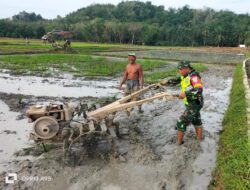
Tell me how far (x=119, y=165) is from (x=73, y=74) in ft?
40.4

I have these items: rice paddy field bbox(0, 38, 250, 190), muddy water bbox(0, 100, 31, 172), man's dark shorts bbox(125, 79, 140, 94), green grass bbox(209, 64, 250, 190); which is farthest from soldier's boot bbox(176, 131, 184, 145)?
muddy water bbox(0, 100, 31, 172)

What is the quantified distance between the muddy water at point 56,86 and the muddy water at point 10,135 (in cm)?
322

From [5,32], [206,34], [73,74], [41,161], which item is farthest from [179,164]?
[206,34]

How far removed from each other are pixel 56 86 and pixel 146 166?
8.65 m

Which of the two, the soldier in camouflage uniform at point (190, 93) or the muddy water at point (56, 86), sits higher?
the soldier in camouflage uniform at point (190, 93)

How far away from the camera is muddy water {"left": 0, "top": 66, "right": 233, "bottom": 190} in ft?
15.2

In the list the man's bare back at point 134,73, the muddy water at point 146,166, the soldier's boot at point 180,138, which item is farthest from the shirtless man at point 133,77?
the soldier's boot at point 180,138

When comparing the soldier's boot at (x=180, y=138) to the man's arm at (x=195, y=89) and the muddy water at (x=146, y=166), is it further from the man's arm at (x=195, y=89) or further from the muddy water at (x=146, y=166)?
the man's arm at (x=195, y=89)

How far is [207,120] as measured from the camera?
27.6ft

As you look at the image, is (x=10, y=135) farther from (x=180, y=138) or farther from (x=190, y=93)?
(x=190, y=93)

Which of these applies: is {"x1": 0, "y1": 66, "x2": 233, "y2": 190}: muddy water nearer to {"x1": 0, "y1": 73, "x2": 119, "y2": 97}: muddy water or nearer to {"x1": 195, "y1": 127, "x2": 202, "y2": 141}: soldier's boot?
{"x1": 195, "y1": 127, "x2": 202, "y2": 141}: soldier's boot

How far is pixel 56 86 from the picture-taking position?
13102 mm

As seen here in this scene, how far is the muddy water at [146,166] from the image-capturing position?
4.64 m

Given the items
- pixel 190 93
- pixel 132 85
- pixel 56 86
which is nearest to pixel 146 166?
pixel 190 93
